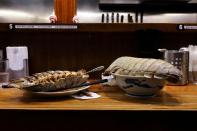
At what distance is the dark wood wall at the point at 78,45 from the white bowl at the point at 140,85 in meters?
0.56

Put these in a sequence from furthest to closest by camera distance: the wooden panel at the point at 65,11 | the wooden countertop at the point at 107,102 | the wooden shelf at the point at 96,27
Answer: the wooden panel at the point at 65,11
the wooden shelf at the point at 96,27
the wooden countertop at the point at 107,102

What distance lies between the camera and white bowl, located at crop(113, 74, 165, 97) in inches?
48.1

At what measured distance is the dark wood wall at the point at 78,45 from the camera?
1840mm

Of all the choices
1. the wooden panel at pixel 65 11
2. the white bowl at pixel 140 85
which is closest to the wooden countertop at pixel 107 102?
the white bowl at pixel 140 85

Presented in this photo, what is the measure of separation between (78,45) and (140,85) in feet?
2.32

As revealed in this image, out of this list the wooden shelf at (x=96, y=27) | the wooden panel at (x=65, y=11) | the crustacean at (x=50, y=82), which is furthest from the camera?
the wooden panel at (x=65, y=11)

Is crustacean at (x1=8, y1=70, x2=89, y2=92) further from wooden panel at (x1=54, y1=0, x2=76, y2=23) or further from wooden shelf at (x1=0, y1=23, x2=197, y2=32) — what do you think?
wooden panel at (x1=54, y1=0, x2=76, y2=23)

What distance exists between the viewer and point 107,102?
1209 mm

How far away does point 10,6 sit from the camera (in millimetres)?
4000

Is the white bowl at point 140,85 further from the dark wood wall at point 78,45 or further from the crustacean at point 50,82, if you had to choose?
the dark wood wall at point 78,45

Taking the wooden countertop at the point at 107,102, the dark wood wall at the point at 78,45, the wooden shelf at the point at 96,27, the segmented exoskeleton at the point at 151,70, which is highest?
the wooden shelf at the point at 96,27

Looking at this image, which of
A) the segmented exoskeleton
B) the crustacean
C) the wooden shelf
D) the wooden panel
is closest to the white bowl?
the segmented exoskeleton
